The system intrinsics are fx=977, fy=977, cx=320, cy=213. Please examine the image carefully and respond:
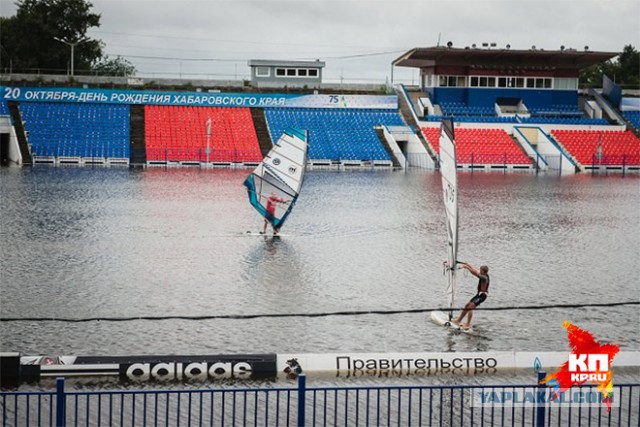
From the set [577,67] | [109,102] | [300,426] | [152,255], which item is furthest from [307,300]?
[577,67]

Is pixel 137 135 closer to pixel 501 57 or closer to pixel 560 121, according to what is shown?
pixel 501 57

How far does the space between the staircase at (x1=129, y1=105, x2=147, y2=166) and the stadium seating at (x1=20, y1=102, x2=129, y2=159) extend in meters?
0.49

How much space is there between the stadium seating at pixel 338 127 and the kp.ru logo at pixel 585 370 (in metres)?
70.7

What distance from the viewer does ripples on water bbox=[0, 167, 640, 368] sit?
23.2 metres

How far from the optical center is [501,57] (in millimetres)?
104875

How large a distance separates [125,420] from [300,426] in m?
3.91

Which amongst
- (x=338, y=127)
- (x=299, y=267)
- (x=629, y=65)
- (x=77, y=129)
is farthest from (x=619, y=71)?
(x=299, y=267)

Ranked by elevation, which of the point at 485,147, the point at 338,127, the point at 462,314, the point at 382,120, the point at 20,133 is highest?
the point at 382,120

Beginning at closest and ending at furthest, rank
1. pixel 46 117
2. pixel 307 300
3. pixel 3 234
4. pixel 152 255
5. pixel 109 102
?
pixel 307 300, pixel 152 255, pixel 3 234, pixel 46 117, pixel 109 102

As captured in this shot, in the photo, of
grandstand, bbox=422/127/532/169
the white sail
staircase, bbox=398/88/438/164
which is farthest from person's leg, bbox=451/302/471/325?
staircase, bbox=398/88/438/164

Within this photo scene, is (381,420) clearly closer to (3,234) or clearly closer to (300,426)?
(300,426)

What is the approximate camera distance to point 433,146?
93.3m

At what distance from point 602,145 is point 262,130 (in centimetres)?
3402

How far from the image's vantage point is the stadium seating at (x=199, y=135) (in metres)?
87.9
